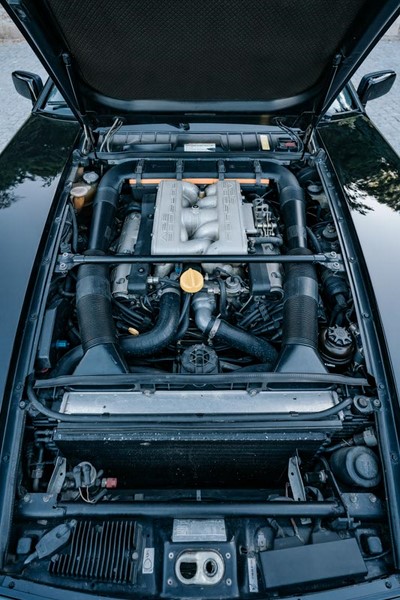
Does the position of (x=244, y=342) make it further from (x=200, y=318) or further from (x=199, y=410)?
(x=199, y=410)

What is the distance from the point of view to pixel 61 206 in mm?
2062

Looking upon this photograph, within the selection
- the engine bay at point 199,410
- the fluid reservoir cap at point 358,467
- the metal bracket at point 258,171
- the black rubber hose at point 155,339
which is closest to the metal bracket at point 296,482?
the engine bay at point 199,410

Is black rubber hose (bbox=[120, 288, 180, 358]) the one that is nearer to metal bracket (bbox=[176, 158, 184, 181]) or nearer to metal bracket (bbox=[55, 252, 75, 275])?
metal bracket (bbox=[55, 252, 75, 275])

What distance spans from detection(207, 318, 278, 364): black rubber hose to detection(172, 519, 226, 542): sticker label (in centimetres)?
64

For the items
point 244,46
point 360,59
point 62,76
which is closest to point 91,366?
point 62,76

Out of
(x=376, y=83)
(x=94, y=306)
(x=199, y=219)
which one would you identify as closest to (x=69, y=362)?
(x=94, y=306)

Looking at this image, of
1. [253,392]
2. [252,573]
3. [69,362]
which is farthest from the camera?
[69,362]

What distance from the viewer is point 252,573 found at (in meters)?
1.26

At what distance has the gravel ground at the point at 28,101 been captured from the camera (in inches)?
189

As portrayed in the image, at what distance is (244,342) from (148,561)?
0.83 m

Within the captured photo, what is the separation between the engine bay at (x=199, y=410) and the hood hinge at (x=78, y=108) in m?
0.29

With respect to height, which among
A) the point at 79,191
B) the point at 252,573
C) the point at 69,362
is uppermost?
the point at 79,191

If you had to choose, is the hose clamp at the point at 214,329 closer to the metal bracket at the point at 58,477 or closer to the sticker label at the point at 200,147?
the metal bracket at the point at 58,477

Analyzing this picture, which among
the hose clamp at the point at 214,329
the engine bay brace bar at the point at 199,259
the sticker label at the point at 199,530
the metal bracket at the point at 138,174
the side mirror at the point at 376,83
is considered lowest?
the sticker label at the point at 199,530
